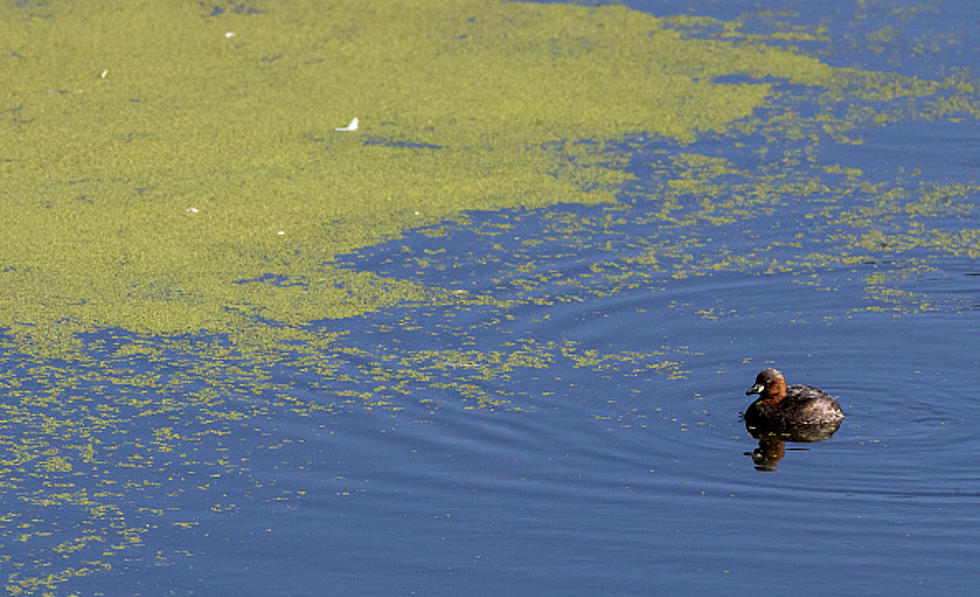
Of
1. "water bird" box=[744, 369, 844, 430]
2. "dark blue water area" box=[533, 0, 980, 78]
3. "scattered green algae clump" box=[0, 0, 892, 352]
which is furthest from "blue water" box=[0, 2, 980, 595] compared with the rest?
"dark blue water area" box=[533, 0, 980, 78]

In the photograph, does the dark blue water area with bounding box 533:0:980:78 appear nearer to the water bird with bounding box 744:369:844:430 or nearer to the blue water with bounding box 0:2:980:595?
the blue water with bounding box 0:2:980:595

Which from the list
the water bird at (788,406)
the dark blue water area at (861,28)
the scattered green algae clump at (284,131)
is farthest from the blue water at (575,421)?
the dark blue water area at (861,28)

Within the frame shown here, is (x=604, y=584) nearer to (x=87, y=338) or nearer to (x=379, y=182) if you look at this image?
(x=87, y=338)

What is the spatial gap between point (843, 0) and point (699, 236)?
3614 mm

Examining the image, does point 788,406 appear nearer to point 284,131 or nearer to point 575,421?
point 575,421

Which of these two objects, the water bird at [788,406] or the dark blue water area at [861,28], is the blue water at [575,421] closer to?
the water bird at [788,406]

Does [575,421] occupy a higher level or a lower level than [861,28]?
lower

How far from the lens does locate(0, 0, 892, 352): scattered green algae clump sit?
705 centimetres

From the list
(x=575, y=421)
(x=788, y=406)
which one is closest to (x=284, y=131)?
(x=575, y=421)

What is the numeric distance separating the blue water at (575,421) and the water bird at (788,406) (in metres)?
A: 0.07

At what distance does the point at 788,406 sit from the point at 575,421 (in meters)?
0.73

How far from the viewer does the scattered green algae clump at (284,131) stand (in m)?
7.05

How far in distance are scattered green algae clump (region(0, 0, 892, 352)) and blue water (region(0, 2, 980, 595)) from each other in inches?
11.7

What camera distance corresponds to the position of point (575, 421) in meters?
5.81
